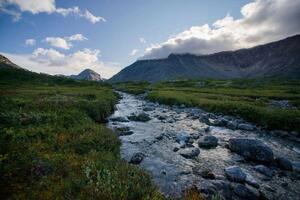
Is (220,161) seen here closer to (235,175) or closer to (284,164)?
→ (235,175)

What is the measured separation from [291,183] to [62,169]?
427 inches

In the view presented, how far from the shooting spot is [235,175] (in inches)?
423

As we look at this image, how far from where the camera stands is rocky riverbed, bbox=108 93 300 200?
32.2 ft

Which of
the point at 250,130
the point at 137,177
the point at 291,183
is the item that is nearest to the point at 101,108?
the point at 250,130

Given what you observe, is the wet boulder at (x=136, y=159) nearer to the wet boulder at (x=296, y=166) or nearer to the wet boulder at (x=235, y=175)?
the wet boulder at (x=235, y=175)

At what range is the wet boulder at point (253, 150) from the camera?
1291 cm

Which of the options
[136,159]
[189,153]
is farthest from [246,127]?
[136,159]

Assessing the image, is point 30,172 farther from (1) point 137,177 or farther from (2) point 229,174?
(2) point 229,174

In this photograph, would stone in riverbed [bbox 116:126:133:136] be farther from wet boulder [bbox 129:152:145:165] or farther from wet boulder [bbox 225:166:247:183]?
wet boulder [bbox 225:166:247:183]

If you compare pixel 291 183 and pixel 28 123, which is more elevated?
pixel 28 123

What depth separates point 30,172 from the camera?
765 centimetres

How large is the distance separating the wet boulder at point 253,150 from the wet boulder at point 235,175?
290 centimetres

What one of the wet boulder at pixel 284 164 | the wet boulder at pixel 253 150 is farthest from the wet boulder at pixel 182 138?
the wet boulder at pixel 284 164

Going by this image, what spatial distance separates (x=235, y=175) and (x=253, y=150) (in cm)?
361
